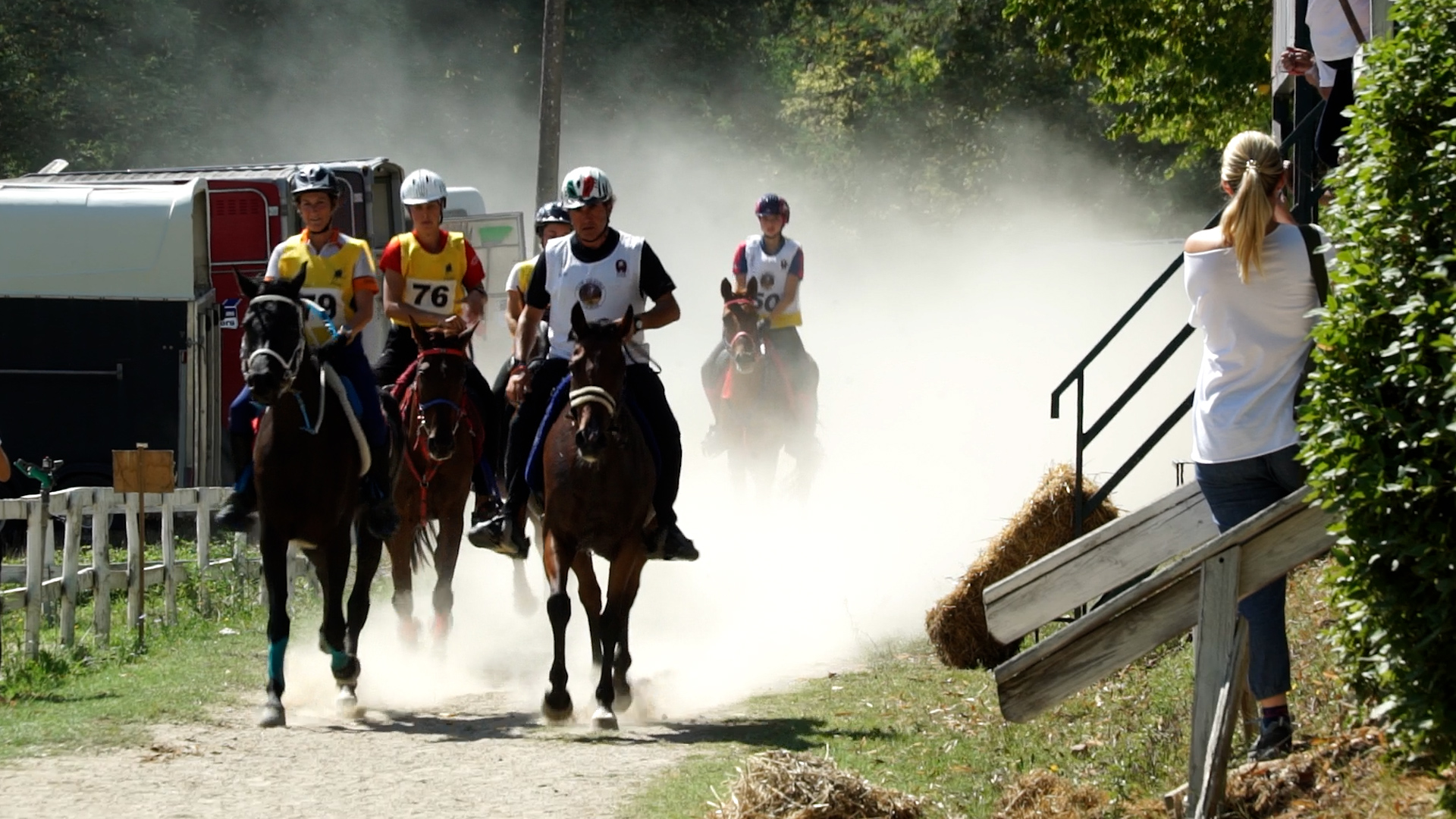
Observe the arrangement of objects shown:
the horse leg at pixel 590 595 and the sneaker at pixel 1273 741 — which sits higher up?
the horse leg at pixel 590 595

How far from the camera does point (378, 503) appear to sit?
11.0 meters

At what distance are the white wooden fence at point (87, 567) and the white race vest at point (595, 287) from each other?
410cm

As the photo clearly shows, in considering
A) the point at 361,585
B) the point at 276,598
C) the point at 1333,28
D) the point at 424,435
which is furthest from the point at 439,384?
the point at 1333,28

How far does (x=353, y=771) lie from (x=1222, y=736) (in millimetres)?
4144

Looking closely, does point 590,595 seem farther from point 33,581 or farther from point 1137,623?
point 1137,623

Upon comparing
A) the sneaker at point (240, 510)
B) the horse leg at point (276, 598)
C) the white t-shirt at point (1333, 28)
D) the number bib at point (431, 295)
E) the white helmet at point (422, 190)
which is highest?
the white t-shirt at point (1333, 28)

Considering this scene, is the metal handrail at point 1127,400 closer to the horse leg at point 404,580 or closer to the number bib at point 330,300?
the number bib at point 330,300

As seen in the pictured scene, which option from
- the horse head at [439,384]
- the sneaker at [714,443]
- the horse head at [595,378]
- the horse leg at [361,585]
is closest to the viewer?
the horse head at [595,378]

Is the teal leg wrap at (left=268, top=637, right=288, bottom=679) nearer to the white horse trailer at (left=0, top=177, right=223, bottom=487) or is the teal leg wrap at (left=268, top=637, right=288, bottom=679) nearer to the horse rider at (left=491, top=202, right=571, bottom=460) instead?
the horse rider at (left=491, top=202, right=571, bottom=460)

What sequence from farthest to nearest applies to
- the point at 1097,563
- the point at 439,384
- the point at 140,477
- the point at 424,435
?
the point at 140,477 < the point at 424,435 < the point at 439,384 < the point at 1097,563

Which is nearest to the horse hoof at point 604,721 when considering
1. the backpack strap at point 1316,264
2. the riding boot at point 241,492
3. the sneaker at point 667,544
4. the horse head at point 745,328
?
the sneaker at point 667,544

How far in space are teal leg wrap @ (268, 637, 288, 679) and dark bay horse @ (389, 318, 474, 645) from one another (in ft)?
6.06

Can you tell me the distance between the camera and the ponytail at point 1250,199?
6.89 m

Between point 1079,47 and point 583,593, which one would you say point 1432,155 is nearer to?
point 583,593
